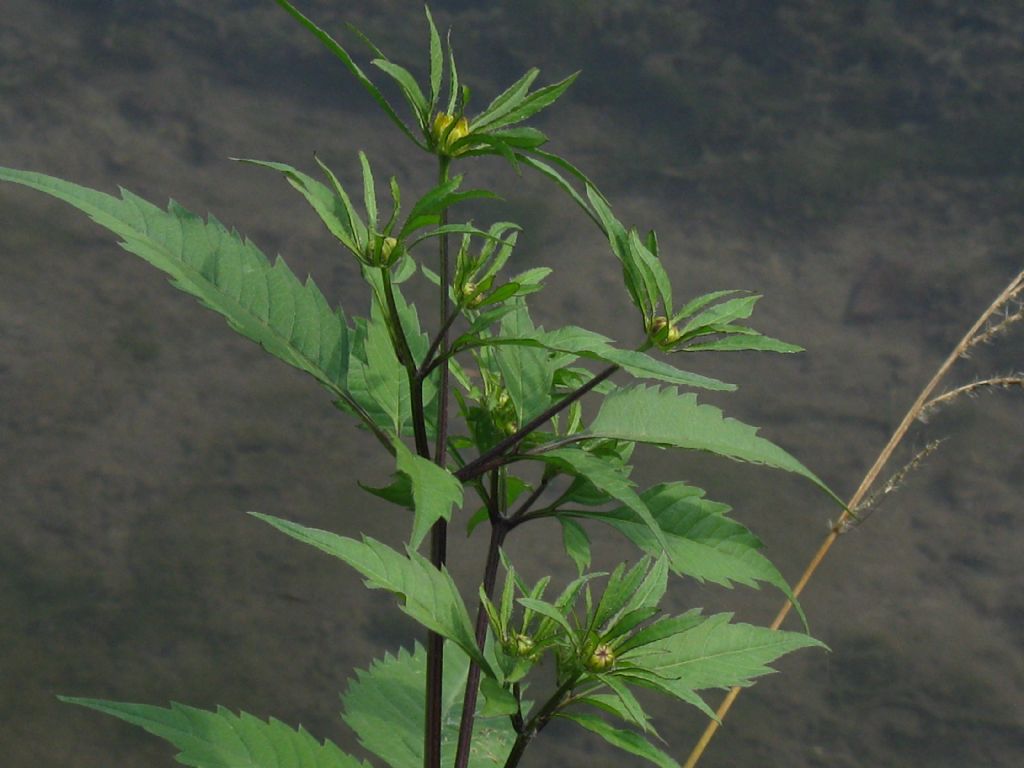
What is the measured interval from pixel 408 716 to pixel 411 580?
0.25 m

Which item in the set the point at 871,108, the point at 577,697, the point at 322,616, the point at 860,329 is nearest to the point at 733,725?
the point at 322,616

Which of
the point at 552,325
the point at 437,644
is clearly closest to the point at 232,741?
the point at 437,644

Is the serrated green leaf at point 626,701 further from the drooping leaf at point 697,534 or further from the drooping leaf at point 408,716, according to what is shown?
the drooping leaf at point 408,716

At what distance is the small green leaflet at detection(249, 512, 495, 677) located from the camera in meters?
0.41

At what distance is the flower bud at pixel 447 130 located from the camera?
45 cm

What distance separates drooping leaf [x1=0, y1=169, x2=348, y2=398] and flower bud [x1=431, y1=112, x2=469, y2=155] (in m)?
0.09

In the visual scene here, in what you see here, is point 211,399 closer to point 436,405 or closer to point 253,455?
point 253,455

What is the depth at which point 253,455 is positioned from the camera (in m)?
1.41

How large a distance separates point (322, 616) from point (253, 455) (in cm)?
22

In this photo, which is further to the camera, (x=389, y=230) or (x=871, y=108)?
(x=871, y=108)

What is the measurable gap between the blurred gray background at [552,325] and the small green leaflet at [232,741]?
0.68m

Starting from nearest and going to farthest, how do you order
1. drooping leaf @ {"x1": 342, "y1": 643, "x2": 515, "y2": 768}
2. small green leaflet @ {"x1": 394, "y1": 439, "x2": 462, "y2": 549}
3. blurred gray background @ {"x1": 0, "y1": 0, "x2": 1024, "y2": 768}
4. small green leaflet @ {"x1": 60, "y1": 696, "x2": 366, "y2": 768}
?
small green leaflet @ {"x1": 394, "y1": 439, "x2": 462, "y2": 549} → small green leaflet @ {"x1": 60, "y1": 696, "x2": 366, "y2": 768} → drooping leaf @ {"x1": 342, "y1": 643, "x2": 515, "y2": 768} → blurred gray background @ {"x1": 0, "y1": 0, "x2": 1024, "y2": 768}

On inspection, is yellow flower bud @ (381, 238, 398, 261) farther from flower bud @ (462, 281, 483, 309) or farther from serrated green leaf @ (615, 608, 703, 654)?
serrated green leaf @ (615, 608, 703, 654)

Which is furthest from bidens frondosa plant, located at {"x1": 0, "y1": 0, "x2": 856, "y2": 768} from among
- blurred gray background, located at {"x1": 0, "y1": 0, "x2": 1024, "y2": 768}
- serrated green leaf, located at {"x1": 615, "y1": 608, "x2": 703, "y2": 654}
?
blurred gray background, located at {"x1": 0, "y1": 0, "x2": 1024, "y2": 768}
